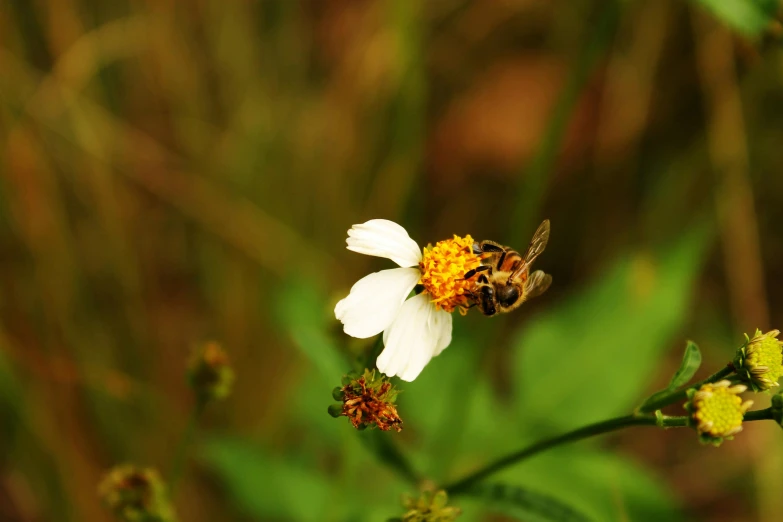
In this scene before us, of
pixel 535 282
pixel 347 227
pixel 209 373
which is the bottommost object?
pixel 209 373

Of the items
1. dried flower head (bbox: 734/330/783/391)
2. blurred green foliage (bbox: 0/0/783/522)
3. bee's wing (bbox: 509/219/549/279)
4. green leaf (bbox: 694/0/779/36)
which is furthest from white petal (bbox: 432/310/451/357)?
green leaf (bbox: 694/0/779/36)

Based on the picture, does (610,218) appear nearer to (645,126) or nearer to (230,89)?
(645,126)

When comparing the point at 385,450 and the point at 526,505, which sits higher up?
the point at 385,450

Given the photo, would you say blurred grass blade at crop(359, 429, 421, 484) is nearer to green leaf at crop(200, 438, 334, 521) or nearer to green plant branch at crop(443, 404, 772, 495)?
green plant branch at crop(443, 404, 772, 495)

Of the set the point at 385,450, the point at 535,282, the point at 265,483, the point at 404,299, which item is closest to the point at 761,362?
the point at 535,282

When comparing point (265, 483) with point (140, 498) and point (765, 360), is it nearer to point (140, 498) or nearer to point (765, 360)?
point (140, 498)

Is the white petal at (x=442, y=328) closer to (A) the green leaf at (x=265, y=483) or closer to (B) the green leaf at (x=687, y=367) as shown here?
(B) the green leaf at (x=687, y=367)
